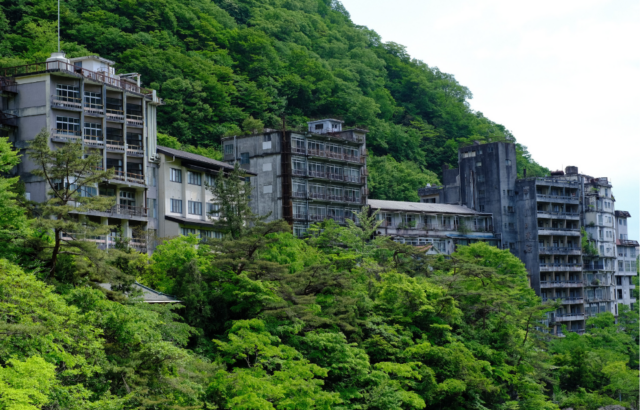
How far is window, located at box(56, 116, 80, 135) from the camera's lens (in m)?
65.4

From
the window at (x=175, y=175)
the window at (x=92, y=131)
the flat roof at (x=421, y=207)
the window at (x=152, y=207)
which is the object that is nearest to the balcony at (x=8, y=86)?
the window at (x=92, y=131)

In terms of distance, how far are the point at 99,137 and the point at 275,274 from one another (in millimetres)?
23300

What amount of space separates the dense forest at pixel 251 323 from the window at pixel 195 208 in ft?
37.4

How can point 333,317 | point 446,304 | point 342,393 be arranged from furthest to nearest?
point 446,304, point 333,317, point 342,393

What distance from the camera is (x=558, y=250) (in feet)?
371

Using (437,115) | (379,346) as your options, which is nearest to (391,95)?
(437,115)

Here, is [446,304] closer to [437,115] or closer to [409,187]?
[409,187]

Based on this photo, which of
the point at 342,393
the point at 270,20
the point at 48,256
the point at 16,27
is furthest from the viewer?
the point at 270,20

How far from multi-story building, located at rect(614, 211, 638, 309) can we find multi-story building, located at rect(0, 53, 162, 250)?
88.2m

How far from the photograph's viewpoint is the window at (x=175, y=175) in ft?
240

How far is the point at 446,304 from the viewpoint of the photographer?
6725 centimetres

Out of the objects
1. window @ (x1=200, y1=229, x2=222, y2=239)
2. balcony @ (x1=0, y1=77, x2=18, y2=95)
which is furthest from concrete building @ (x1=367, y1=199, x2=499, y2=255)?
balcony @ (x1=0, y1=77, x2=18, y2=95)

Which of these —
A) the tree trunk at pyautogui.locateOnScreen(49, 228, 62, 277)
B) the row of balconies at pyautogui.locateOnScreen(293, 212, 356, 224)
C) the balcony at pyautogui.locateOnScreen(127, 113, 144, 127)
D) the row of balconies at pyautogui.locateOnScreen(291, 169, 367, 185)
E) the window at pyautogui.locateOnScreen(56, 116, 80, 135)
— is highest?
the balcony at pyautogui.locateOnScreen(127, 113, 144, 127)

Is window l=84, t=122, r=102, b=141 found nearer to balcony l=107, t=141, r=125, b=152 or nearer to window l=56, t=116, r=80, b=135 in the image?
window l=56, t=116, r=80, b=135
